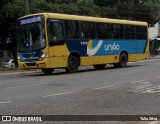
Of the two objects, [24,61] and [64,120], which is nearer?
[64,120]

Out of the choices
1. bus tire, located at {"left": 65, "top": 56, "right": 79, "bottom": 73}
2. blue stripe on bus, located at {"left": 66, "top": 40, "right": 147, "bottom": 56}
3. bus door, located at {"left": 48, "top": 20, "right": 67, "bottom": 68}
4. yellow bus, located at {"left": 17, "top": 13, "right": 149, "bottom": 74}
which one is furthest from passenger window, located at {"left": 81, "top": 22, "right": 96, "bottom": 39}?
bus door, located at {"left": 48, "top": 20, "right": 67, "bottom": 68}

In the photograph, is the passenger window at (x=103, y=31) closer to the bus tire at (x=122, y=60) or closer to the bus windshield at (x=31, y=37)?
the bus tire at (x=122, y=60)

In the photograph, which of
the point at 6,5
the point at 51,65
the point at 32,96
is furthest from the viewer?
the point at 6,5

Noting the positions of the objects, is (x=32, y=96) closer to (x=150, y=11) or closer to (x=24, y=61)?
(x=24, y=61)

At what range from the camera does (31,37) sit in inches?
979

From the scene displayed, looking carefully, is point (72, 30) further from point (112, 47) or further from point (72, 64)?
point (112, 47)

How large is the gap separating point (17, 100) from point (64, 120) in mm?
3895

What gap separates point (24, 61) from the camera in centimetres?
2519

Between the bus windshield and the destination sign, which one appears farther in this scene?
the destination sign

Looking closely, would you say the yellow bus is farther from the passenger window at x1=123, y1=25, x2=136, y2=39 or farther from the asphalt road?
the asphalt road

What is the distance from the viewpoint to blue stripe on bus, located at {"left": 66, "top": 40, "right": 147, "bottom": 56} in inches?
1037

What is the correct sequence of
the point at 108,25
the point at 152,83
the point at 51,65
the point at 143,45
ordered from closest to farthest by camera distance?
the point at 152,83 < the point at 51,65 < the point at 108,25 < the point at 143,45

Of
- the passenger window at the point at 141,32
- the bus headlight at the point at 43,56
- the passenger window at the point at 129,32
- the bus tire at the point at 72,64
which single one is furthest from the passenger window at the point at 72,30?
the passenger window at the point at 141,32

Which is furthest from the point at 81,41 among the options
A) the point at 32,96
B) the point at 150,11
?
the point at 150,11
